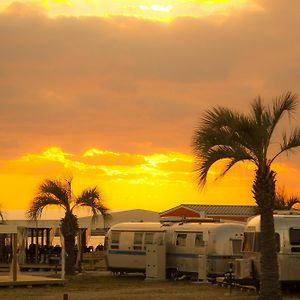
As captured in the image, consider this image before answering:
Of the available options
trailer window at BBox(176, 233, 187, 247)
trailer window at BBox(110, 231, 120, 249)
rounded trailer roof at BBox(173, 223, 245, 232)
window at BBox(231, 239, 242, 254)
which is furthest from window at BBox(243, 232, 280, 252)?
trailer window at BBox(110, 231, 120, 249)

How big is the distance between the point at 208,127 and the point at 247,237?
694 centimetres

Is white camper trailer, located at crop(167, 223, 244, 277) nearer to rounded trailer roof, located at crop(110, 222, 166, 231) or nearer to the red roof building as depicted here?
rounded trailer roof, located at crop(110, 222, 166, 231)

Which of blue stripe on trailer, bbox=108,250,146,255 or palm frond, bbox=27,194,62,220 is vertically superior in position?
palm frond, bbox=27,194,62,220

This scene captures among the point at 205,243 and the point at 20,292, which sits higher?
the point at 205,243

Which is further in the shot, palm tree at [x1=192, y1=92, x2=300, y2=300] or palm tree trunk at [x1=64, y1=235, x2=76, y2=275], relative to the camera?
palm tree trunk at [x1=64, y1=235, x2=76, y2=275]

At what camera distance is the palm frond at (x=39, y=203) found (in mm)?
33281

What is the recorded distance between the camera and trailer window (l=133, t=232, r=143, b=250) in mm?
32594

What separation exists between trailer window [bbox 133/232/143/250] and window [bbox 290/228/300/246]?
32.9ft

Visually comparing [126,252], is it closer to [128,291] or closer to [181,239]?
[181,239]

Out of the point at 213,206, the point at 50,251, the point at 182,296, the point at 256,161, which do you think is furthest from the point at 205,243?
the point at 213,206

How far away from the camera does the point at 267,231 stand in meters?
19.5

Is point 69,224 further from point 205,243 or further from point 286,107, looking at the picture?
point 286,107

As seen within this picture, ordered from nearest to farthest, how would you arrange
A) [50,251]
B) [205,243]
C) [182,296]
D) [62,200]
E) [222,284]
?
[182,296]
[222,284]
[205,243]
[62,200]
[50,251]

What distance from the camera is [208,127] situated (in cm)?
1931
